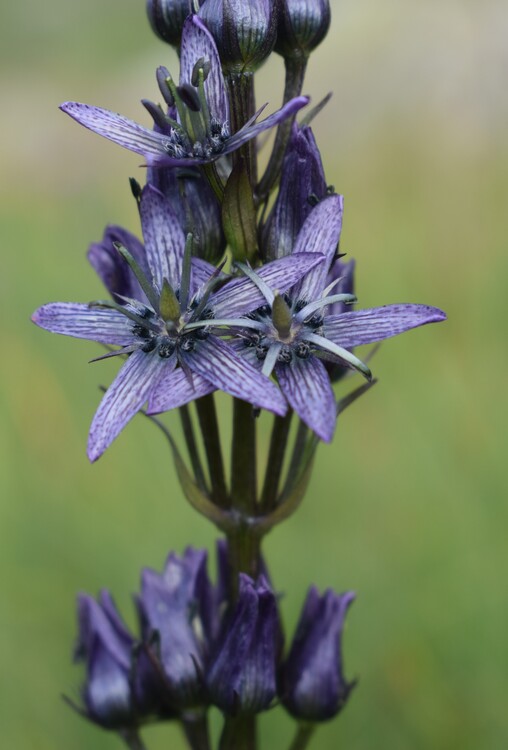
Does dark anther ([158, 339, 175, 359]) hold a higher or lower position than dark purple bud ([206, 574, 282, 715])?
higher

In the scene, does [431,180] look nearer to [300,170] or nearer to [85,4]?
[300,170]

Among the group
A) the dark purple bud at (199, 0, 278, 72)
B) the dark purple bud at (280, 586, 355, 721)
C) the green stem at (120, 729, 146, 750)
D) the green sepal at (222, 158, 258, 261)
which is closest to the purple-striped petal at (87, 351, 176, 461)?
the green sepal at (222, 158, 258, 261)

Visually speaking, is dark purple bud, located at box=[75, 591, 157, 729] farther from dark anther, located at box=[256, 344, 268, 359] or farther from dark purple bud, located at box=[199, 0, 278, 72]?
dark purple bud, located at box=[199, 0, 278, 72]

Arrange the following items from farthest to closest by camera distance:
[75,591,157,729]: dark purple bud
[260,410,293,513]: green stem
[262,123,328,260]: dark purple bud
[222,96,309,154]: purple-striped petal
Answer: [75,591,157,729]: dark purple bud → [260,410,293,513]: green stem → [262,123,328,260]: dark purple bud → [222,96,309,154]: purple-striped petal

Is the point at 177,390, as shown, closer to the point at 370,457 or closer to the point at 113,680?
the point at 113,680

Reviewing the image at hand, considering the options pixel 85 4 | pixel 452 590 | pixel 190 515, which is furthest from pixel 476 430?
pixel 85 4

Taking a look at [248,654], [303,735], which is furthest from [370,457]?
[248,654]
